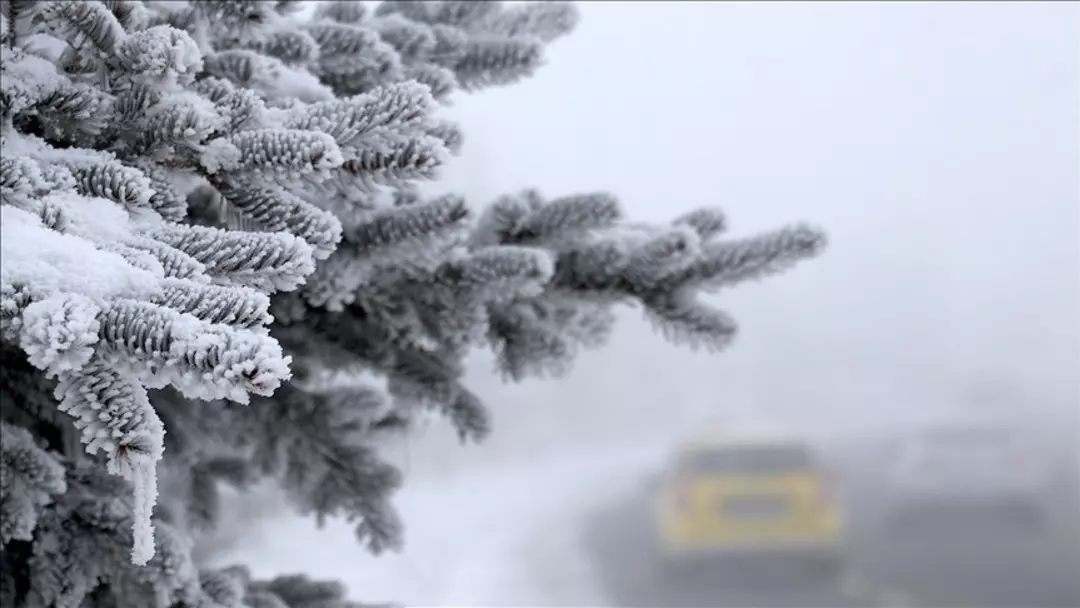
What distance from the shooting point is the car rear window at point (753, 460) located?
12.3 m

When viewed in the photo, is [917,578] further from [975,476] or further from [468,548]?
[468,548]

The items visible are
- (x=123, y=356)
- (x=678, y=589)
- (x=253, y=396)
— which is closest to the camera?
(x=123, y=356)

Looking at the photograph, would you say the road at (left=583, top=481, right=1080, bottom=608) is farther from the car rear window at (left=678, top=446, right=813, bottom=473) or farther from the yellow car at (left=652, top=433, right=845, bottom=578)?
the car rear window at (left=678, top=446, right=813, bottom=473)

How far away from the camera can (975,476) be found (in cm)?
1367

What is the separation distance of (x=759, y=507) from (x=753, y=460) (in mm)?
492

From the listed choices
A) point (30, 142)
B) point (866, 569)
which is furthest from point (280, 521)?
point (30, 142)

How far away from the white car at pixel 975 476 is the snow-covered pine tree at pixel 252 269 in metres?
12.1

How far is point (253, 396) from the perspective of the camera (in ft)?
8.27

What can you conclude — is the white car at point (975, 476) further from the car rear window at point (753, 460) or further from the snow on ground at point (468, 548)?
the snow on ground at point (468, 548)

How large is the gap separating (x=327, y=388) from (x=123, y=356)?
1.53m

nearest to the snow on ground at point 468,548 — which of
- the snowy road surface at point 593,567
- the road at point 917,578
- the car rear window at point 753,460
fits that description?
the snowy road surface at point 593,567

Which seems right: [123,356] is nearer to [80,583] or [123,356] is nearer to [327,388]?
[80,583]

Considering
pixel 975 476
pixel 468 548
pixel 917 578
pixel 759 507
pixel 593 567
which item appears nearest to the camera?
pixel 917 578

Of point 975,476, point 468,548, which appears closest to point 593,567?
point 468,548
